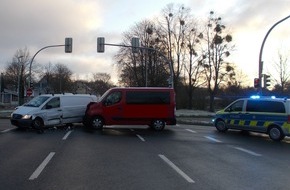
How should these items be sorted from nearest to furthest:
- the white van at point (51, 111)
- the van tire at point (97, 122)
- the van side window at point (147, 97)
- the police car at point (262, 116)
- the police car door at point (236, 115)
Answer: the police car at point (262, 116)
the white van at point (51, 111)
the police car door at point (236, 115)
the van tire at point (97, 122)
the van side window at point (147, 97)

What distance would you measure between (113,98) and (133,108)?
3.74 feet

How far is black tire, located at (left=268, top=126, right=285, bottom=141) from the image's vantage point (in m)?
19.6

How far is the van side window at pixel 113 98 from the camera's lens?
22516 millimetres

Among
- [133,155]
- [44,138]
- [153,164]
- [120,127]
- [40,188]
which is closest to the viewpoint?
[40,188]

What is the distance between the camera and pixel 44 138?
57.4ft

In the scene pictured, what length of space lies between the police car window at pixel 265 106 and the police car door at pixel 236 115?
0.46m

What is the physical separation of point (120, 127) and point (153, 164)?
1369 cm

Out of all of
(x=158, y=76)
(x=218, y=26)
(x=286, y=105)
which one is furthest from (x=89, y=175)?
(x=158, y=76)

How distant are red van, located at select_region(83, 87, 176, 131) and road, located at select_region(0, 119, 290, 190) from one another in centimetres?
444

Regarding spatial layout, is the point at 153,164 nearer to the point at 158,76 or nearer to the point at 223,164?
the point at 223,164

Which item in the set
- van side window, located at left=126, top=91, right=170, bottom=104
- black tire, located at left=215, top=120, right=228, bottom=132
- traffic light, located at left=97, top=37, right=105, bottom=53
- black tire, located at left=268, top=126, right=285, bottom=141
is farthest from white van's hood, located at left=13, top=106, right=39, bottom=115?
traffic light, located at left=97, top=37, right=105, bottom=53

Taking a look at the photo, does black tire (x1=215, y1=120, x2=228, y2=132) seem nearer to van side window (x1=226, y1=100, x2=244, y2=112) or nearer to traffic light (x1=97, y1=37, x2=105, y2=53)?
van side window (x1=226, y1=100, x2=244, y2=112)

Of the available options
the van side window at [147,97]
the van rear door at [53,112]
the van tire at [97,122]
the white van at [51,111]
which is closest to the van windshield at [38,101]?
the white van at [51,111]

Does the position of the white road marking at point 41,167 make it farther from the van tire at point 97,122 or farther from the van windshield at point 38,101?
the van windshield at point 38,101
